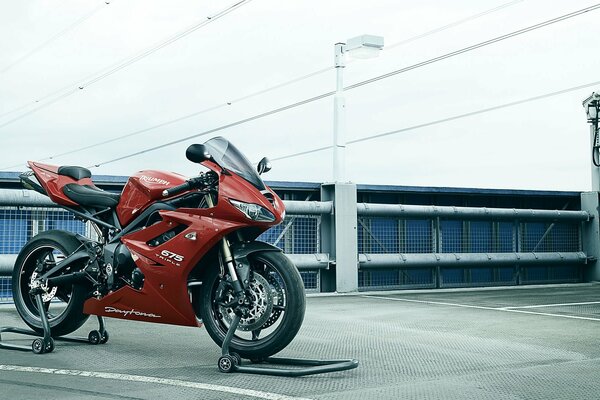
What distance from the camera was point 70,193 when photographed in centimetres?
509

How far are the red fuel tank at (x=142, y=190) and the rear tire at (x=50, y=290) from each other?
0.54m

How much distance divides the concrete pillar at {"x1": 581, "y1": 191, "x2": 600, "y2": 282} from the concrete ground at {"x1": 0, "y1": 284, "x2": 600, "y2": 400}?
5491 mm

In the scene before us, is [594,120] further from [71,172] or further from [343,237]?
[71,172]

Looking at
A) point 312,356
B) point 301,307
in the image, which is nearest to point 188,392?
point 301,307

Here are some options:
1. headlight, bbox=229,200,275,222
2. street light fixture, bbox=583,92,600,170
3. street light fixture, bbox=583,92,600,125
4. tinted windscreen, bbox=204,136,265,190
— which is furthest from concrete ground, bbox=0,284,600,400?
street light fixture, bbox=583,92,600,125

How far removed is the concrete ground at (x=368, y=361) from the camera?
139 inches

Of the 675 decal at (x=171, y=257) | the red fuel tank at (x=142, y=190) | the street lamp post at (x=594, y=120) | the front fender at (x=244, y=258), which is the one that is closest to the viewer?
the front fender at (x=244, y=258)

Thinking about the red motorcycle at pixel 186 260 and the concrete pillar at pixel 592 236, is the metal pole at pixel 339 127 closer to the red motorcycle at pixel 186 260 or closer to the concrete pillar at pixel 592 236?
the concrete pillar at pixel 592 236

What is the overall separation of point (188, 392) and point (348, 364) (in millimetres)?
956

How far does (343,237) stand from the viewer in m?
9.88

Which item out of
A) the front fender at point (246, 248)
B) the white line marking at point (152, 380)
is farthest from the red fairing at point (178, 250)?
the white line marking at point (152, 380)

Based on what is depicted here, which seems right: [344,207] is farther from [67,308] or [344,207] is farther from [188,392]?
[188,392]

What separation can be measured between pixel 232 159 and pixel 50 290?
5.86 feet

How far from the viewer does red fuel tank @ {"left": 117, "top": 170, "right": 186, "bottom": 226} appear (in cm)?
463
